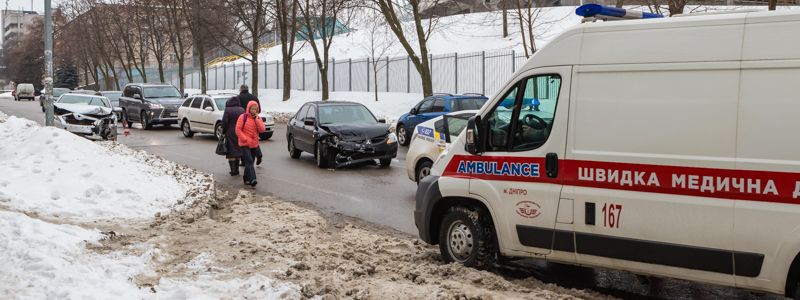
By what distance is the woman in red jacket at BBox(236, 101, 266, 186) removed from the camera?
1317 centimetres

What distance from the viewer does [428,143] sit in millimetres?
12055

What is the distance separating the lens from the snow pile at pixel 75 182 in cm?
913

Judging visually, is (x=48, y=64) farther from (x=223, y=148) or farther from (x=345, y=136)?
(x=345, y=136)

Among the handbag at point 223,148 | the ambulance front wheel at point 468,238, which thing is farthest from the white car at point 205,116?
the ambulance front wheel at point 468,238

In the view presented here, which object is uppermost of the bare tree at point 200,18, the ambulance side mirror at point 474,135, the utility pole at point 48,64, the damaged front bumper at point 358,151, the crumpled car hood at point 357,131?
the bare tree at point 200,18

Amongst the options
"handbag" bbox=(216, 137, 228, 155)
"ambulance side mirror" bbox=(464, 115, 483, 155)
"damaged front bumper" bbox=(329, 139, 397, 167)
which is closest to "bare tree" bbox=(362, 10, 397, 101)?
"damaged front bumper" bbox=(329, 139, 397, 167)

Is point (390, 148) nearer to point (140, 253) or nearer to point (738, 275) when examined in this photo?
point (140, 253)

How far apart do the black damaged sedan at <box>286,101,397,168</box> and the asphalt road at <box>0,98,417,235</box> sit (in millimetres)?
307

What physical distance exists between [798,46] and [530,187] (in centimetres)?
222

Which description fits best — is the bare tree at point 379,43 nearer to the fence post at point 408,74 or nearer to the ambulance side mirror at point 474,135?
the fence post at point 408,74

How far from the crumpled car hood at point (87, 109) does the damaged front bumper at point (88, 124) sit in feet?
0.46

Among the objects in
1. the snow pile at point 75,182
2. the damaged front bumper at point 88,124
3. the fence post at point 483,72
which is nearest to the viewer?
the snow pile at point 75,182

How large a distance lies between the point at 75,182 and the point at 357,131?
6.73 metres

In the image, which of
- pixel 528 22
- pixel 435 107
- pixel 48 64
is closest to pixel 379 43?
pixel 528 22
